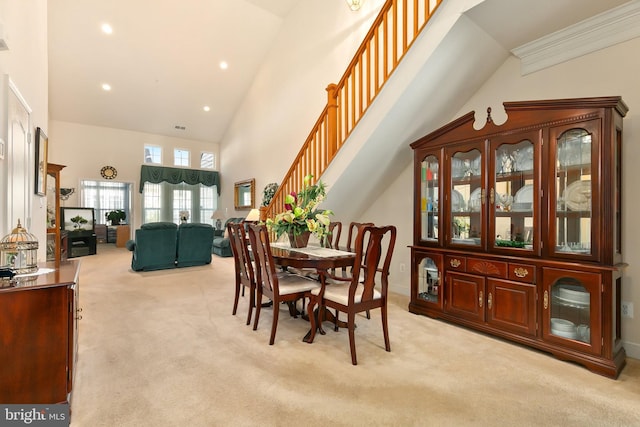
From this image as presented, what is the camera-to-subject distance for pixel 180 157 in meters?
9.95

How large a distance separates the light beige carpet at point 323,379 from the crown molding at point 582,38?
2.52m

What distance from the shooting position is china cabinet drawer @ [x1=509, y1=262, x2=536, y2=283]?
242 centimetres

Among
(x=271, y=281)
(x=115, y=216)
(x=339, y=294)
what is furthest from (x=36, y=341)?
(x=115, y=216)

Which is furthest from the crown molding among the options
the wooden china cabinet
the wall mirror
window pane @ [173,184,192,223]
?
window pane @ [173,184,192,223]

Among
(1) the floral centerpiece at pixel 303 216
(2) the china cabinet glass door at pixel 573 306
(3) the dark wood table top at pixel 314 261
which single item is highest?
(1) the floral centerpiece at pixel 303 216

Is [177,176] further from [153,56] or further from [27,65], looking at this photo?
[27,65]

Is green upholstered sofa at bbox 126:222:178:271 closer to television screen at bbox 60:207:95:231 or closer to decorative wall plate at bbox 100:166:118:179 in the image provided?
television screen at bbox 60:207:95:231

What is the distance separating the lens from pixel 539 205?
2430 millimetres

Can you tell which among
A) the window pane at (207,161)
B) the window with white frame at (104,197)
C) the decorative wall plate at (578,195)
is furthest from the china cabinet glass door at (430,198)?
the window with white frame at (104,197)

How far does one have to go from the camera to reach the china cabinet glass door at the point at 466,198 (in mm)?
2838

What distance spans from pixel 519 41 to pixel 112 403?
4184mm

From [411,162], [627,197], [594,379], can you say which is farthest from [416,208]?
[594,379]

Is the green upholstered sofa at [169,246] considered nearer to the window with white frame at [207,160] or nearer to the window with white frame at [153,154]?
the window with white frame at [153,154]

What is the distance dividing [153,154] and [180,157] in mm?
783
